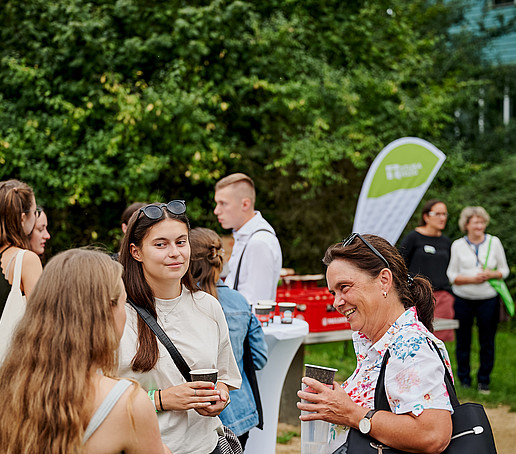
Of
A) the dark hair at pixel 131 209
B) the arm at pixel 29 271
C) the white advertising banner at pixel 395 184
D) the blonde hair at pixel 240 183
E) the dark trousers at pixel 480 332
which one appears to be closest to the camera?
the arm at pixel 29 271

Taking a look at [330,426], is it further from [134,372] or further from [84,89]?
[84,89]

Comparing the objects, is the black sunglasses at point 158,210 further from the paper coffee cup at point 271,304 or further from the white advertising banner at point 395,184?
the white advertising banner at point 395,184

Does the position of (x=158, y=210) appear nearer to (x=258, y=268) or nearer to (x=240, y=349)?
(x=240, y=349)

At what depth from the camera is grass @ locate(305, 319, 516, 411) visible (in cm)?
732

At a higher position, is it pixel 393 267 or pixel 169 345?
pixel 393 267

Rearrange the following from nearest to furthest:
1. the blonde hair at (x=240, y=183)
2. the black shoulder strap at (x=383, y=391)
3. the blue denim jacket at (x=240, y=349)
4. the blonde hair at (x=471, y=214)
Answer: the black shoulder strap at (x=383, y=391)
the blue denim jacket at (x=240, y=349)
the blonde hair at (x=240, y=183)
the blonde hair at (x=471, y=214)

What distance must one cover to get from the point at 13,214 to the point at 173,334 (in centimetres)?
156

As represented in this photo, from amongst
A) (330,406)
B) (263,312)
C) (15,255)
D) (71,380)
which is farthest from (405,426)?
(15,255)

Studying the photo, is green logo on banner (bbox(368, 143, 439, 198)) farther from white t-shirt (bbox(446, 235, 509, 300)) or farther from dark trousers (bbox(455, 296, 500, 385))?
dark trousers (bbox(455, 296, 500, 385))

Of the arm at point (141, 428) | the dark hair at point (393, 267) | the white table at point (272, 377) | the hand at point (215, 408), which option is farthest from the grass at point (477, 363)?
the arm at point (141, 428)

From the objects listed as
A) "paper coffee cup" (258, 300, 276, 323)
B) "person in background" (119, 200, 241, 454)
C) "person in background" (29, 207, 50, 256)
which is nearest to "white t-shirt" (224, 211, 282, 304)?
"paper coffee cup" (258, 300, 276, 323)

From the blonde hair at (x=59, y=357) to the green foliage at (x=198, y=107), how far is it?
7.02m

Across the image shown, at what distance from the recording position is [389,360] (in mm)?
2320

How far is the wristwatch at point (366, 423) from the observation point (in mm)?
2285
